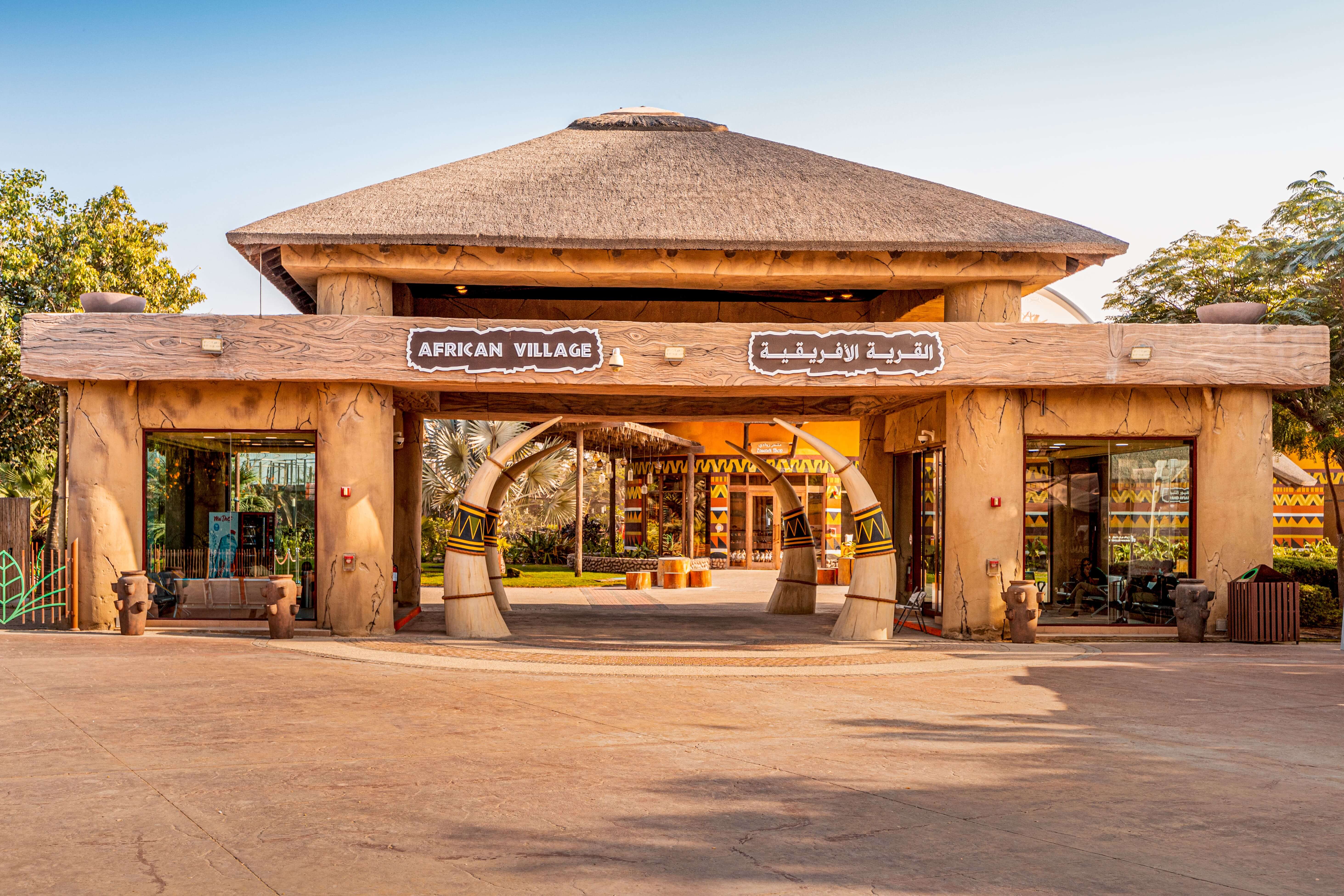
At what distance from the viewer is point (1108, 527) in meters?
18.5

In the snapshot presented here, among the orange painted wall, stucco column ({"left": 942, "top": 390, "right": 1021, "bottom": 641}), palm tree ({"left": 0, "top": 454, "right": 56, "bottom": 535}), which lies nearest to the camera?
stucco column ({"left": 942, "top": 390, "right": 1021, "bottom": 641})

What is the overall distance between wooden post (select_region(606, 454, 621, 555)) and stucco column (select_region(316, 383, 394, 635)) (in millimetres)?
15775

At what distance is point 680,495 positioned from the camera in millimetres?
33500

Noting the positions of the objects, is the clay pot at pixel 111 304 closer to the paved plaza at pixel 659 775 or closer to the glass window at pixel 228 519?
the glass window at pixel 228 519

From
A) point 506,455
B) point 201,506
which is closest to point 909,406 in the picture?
point 506,455

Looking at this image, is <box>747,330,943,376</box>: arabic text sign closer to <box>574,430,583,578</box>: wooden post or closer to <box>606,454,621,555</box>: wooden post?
<box>574,430,583,578</box>: wooden post

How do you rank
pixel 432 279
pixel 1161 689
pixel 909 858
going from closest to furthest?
pixel 909 858, pixel 1161 689, pixel 432 279

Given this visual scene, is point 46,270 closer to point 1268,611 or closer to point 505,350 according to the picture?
point 505,350

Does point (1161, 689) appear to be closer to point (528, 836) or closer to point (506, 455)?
point (528, 836)

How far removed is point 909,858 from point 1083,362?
12.0 metres

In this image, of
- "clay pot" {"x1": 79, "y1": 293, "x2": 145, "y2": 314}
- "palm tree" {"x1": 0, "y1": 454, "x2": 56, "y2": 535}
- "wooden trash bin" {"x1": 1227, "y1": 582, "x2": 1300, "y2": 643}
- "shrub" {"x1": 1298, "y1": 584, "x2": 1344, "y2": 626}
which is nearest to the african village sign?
"clay pot" {"x1": 79, "y1": 293, "x2": 145, "y2": 314}

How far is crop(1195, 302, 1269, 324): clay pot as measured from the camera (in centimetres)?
1694

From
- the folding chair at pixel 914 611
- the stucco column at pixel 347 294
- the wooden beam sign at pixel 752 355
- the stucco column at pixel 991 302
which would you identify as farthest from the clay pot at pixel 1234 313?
the stucco column at pixel 347 294

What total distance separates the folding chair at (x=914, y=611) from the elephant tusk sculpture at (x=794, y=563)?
1.98 metres
